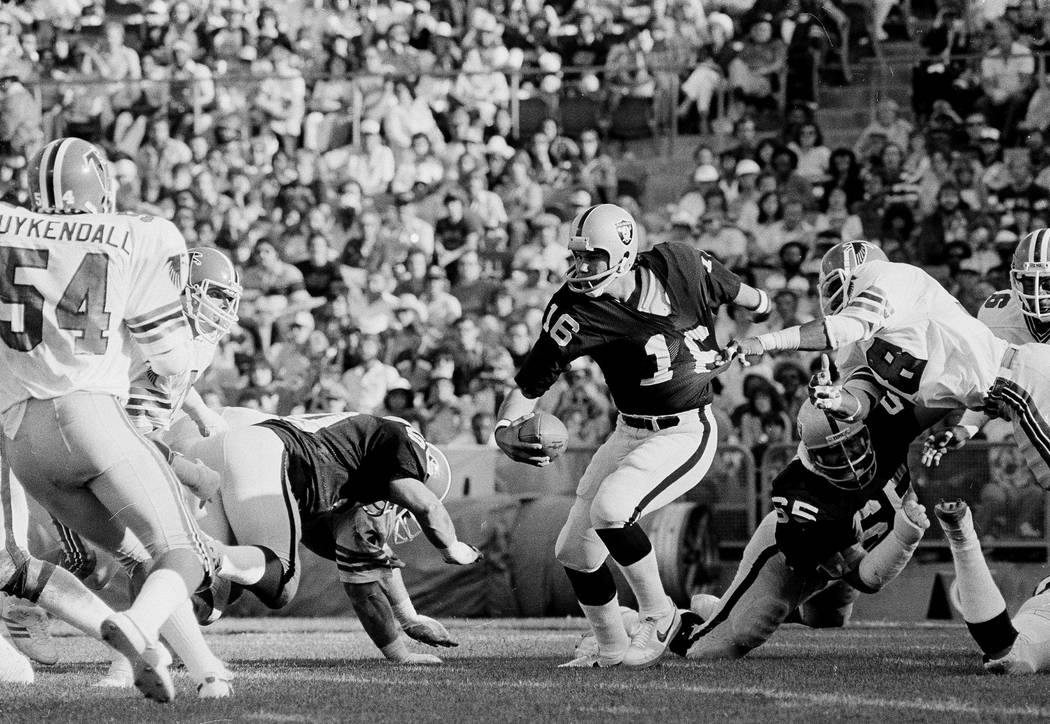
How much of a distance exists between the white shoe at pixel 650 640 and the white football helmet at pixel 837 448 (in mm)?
884

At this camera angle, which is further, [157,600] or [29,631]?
[29,631]

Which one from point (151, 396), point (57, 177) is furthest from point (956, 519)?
point (57, 177)

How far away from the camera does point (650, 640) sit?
269 inches

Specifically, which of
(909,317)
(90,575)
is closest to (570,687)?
(909,317)

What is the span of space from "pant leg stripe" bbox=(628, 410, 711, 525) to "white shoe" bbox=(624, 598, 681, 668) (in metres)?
0.43

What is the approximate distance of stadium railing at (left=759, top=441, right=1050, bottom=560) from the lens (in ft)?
32.9

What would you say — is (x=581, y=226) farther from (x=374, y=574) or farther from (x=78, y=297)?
(x=78, y=297)

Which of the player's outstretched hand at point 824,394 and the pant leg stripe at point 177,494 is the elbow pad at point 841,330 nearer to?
the player's outstretched hand at point 824,394

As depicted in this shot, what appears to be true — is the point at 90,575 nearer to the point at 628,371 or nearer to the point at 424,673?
the point at 424,673

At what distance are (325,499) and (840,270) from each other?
2463 mm

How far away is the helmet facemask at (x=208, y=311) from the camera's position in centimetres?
686

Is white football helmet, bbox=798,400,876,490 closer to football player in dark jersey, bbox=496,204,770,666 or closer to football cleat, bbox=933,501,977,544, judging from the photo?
football player in dark jersey, bbox=496,204,770,666

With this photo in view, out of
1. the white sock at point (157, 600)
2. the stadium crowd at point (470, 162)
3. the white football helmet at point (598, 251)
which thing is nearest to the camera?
the white sock at point (157, 600)

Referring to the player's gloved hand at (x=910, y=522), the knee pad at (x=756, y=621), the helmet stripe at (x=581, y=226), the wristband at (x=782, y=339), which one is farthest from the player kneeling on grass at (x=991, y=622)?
the helmet stripe at (x=581, y=226)
